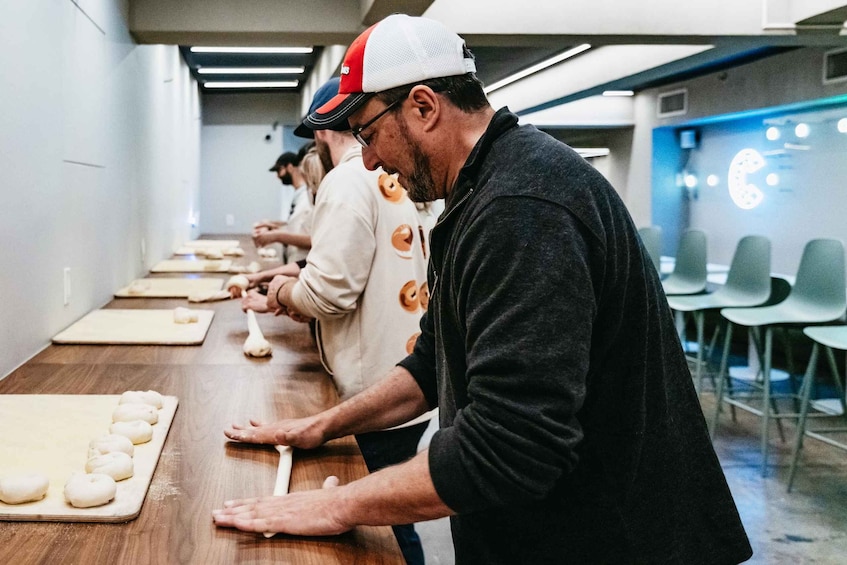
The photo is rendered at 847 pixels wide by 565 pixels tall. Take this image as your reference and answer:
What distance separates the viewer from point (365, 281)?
1813 millimetres

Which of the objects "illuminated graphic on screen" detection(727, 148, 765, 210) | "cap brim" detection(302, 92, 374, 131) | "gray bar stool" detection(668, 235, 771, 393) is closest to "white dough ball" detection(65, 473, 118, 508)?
"cap brim" detection(302, 92, 374, 131)

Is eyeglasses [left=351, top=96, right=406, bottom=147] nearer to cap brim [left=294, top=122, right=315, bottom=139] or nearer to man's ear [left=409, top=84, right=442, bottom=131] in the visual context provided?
man's ear [left=409, top=84, right=442, bottom=131]

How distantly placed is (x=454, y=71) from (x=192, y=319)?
6.00 ft

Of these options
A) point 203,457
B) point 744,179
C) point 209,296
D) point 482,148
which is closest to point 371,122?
point 482,148

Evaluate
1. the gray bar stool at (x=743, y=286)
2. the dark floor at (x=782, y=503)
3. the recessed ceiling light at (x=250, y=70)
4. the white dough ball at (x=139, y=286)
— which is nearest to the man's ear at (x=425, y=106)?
the dark floor at (x=782, y=503)

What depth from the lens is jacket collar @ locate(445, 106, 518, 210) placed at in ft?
3.17

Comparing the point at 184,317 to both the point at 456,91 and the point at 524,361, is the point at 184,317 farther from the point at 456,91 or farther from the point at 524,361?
the point at 524,361

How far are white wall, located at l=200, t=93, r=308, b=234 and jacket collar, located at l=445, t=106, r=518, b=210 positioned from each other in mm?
8539

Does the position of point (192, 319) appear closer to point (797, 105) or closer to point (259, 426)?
point (259, 426)

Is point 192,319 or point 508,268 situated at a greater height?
point 508,268

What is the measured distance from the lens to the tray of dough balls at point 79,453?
1.04m

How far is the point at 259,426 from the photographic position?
1.38m

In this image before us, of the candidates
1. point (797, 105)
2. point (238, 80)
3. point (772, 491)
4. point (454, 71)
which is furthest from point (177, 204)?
point (454, 71)

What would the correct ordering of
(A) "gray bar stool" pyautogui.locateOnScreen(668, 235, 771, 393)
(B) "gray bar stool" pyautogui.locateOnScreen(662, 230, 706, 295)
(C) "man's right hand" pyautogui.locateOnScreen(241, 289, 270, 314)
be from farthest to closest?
1. (B) "gray bar stool" pyautogui.locateOnScreen(662, 230, 706, 295)
2. (A) "gray bar stool" pyautogui.locateOnScreen(668, 235, 771, 393)
3. (C) "man's right hand" pyautogui.locateOnScreen(241, 289, 270, 314)
